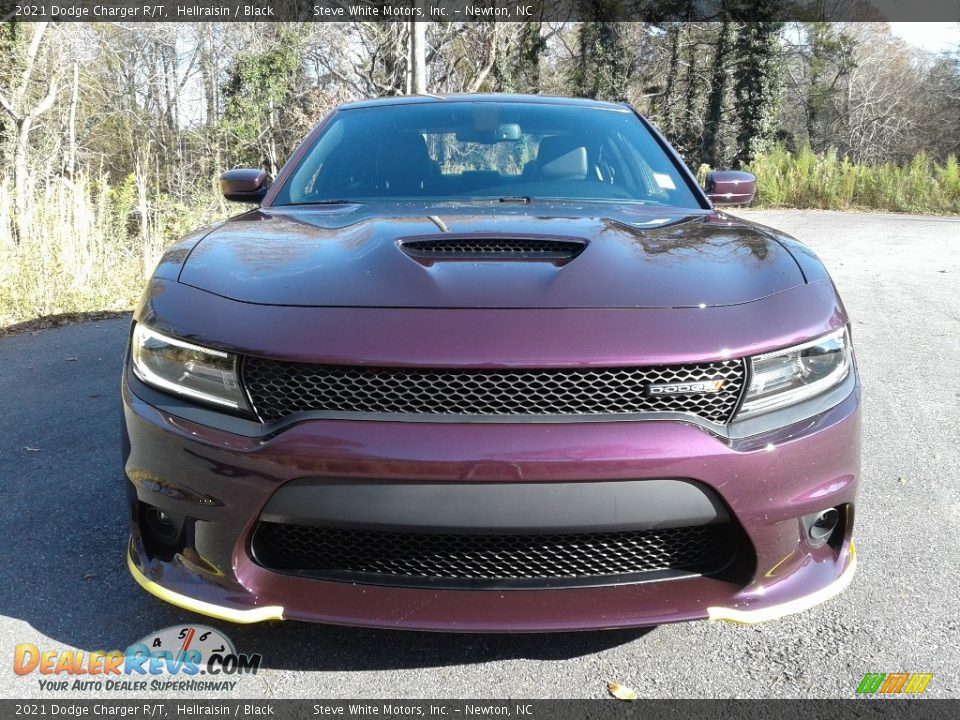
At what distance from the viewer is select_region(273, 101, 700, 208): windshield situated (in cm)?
282

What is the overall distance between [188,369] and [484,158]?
5.29 ft

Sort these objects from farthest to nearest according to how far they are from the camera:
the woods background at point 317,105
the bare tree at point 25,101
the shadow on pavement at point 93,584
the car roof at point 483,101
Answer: the bare tree at point 25,101 < the woods background at point 317,105 < the car roof at point 483,101 < the shadow on pavement at point 93,584

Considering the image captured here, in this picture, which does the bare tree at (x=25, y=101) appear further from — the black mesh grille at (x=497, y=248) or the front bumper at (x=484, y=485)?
the front bumper at (x=484, y=485)

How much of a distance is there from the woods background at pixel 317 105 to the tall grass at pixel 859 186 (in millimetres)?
42

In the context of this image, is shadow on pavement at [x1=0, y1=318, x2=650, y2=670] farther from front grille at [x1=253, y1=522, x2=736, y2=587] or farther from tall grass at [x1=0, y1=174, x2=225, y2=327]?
tall grass at [x1=0, y1=174, x2=225, y2=327]

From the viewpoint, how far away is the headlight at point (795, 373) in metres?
1.70

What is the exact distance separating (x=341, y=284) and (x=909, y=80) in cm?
4343

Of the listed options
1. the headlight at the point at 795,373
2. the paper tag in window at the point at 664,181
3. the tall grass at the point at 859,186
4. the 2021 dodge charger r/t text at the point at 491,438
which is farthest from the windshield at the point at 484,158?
the tall grass at the point at 859,186

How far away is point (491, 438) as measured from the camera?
1582 mm

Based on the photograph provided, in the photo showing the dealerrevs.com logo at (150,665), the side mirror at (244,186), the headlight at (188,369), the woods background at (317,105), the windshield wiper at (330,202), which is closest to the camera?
the headlight at (188,369)

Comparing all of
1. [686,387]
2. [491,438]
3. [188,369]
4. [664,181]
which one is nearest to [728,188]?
[664,181]

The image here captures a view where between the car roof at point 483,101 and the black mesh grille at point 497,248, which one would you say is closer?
the black mesh grille at point 497,248

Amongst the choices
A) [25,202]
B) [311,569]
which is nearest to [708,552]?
[311,569]

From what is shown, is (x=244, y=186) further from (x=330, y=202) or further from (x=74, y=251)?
(x=74, y=251)
